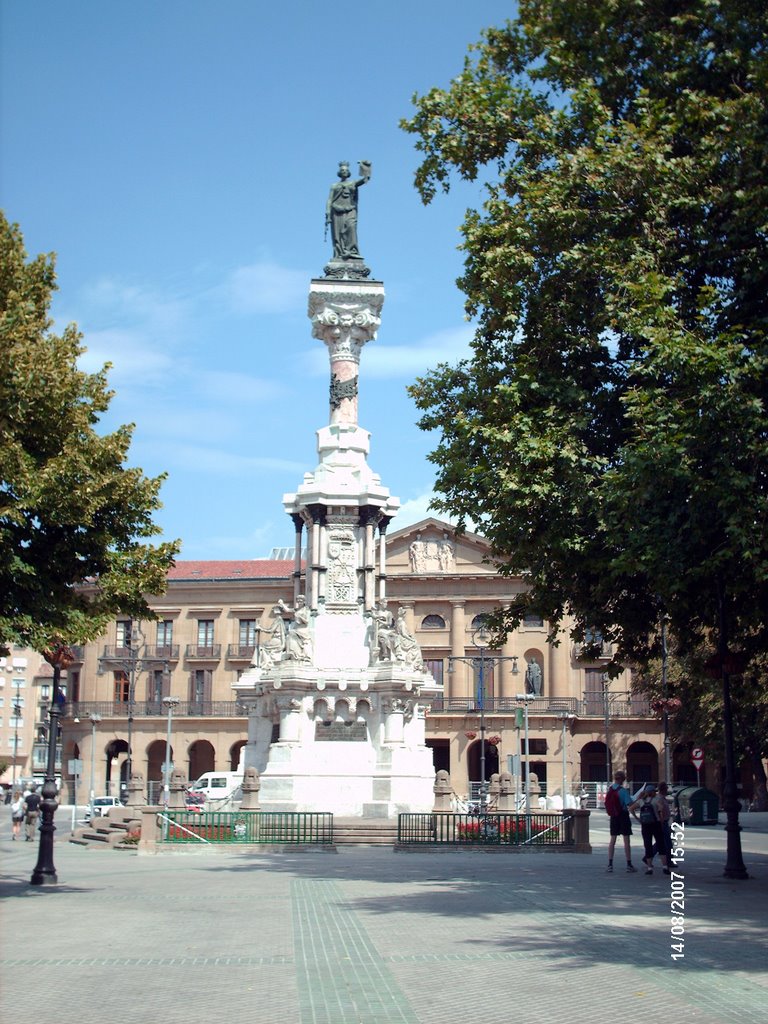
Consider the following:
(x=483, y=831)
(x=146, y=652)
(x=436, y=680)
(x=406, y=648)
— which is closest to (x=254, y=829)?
(x=483, y=831)

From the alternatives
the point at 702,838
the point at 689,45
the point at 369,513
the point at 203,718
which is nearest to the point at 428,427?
the point at 689,45

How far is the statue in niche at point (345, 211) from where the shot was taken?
124 feet

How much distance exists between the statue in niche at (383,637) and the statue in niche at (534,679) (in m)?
43.1

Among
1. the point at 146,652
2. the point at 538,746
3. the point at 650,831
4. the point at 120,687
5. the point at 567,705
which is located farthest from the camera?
the point at 120,687

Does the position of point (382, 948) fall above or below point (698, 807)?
above

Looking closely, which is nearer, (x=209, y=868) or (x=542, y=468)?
(x=542, y=468)

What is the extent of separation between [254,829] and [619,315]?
49.7 feet

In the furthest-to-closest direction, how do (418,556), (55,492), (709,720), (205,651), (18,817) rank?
1. (205,651)
2. (418,556)
3. (709,720)
4. (18,817)
5. (55,492)

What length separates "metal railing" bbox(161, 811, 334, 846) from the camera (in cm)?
2669

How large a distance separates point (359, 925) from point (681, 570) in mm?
6424

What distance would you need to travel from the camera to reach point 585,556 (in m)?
18.8

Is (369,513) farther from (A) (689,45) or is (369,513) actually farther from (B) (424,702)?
(A) (689,45)

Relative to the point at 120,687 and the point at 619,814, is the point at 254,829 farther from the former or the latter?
the point at 120,687

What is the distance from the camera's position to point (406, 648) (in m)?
32.2
